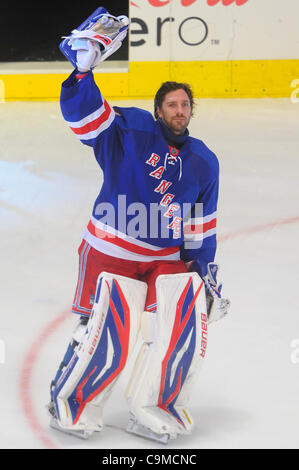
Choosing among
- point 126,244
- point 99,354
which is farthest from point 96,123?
point 99,354

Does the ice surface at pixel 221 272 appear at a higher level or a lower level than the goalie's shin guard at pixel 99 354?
lower

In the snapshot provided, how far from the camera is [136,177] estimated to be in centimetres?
298

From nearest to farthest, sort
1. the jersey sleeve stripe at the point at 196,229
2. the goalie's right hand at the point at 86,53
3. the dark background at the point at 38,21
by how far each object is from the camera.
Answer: the goalie's right hand at the point at 86,53 < the jersey sleeve stripe at the point at 196,229 < the dark background at the point at 38,21

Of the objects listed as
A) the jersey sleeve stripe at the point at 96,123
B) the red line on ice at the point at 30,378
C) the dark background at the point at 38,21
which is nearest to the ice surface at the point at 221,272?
the red line on ice at the point at 30,378

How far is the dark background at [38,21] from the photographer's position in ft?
31.1

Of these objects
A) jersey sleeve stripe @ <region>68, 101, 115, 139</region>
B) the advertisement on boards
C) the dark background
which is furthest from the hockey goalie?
the dark background

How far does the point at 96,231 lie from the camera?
307cm

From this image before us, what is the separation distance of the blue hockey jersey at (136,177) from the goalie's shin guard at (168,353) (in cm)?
17

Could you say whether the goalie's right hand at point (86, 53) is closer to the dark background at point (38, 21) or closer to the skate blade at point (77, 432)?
the skate blade at point (77, 432)

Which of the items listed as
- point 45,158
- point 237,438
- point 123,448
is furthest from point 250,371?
point 45,158

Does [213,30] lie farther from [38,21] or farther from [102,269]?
[102,269]

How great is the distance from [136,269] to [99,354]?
→ 12.5 inches

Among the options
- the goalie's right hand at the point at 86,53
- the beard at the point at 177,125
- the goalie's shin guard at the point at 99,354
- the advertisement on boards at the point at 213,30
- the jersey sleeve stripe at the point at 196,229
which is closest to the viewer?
the goalie's right hand at the point at 86,53

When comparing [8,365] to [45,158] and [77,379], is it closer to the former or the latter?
[77,379]
